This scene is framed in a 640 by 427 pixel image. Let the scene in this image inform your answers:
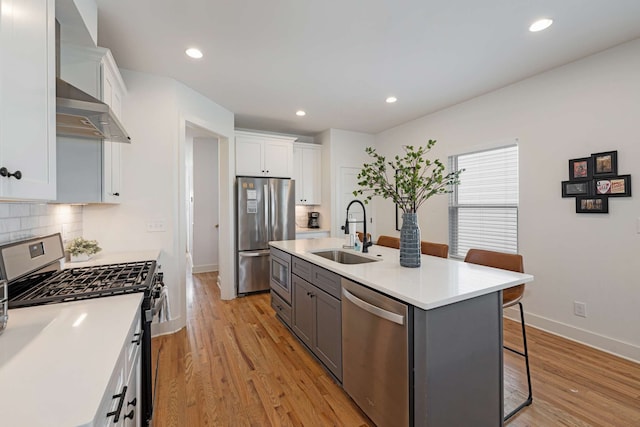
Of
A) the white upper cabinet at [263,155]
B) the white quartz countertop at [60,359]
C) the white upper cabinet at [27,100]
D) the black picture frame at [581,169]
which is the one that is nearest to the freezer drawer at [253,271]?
the white upper cabinet at [263,155]

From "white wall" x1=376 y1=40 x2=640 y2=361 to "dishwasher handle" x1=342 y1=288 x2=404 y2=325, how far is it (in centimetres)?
248

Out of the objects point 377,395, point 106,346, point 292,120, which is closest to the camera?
point 106,346

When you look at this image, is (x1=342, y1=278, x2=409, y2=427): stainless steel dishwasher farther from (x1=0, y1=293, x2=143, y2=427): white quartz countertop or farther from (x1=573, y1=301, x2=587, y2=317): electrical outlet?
(x1=573, y1=301, x2=587, y2=317): electrical outlet

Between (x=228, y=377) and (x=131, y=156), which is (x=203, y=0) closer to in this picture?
(x=131, y=156)

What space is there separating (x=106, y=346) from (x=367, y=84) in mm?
3288

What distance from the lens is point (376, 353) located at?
1566 mm

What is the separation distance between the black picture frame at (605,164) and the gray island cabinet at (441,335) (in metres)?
1.71

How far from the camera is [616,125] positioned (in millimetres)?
2455

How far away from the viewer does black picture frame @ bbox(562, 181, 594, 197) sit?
2.60 metres

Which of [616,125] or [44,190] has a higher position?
[616,125]

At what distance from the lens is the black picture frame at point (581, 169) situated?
2.60 m

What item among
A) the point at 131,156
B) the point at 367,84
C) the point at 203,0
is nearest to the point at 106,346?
the point at 203,0

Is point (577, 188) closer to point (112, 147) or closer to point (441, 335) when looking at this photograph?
point (441, 335)

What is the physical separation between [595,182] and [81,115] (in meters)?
3.97
